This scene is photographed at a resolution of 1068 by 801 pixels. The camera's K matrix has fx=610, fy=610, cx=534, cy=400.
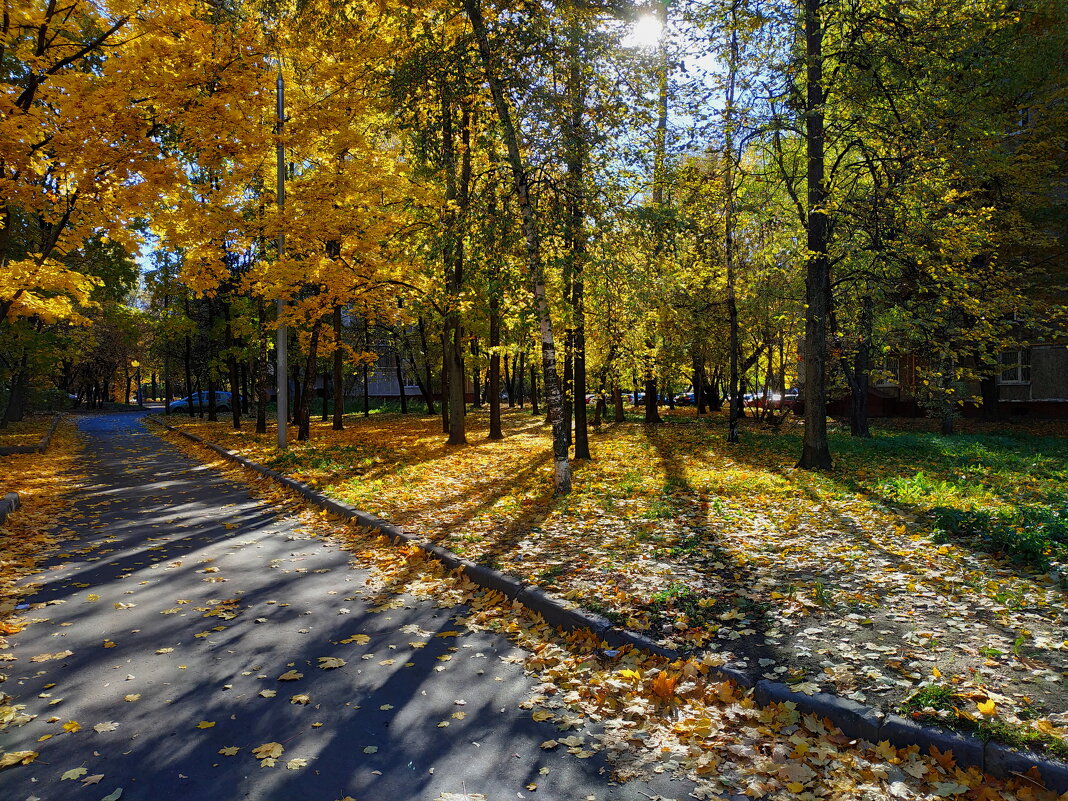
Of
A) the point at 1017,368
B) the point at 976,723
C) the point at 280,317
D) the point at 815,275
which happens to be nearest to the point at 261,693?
the point at 976,723

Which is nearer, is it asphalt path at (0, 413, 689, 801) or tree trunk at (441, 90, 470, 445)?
asphalt path at (0, 413, 689, 801)

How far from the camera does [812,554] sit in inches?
255

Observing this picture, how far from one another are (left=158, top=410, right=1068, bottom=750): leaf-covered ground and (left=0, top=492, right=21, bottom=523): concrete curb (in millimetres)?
4421

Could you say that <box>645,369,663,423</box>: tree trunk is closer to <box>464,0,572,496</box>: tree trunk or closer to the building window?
<box>464,0,572,496</box>: tree trunk

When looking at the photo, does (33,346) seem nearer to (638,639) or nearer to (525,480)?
(525,480)

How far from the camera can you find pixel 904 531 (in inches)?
284

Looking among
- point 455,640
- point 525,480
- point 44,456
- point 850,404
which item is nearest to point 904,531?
point 455,640

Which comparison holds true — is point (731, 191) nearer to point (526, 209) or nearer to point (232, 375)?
point (526, 209)

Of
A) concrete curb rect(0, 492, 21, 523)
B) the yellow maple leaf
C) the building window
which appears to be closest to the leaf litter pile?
the yellow maple leaf

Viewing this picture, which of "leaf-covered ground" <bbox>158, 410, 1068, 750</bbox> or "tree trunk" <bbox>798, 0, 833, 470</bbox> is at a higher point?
"tree trunk" <bbox>798, 0, 833, 470</bbox>

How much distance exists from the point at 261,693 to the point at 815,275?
38.3 feet

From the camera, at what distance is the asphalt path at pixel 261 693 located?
3.05 m

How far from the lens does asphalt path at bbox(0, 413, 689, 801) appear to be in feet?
10.0

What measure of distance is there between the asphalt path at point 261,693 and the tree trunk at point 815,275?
9.29 meters
